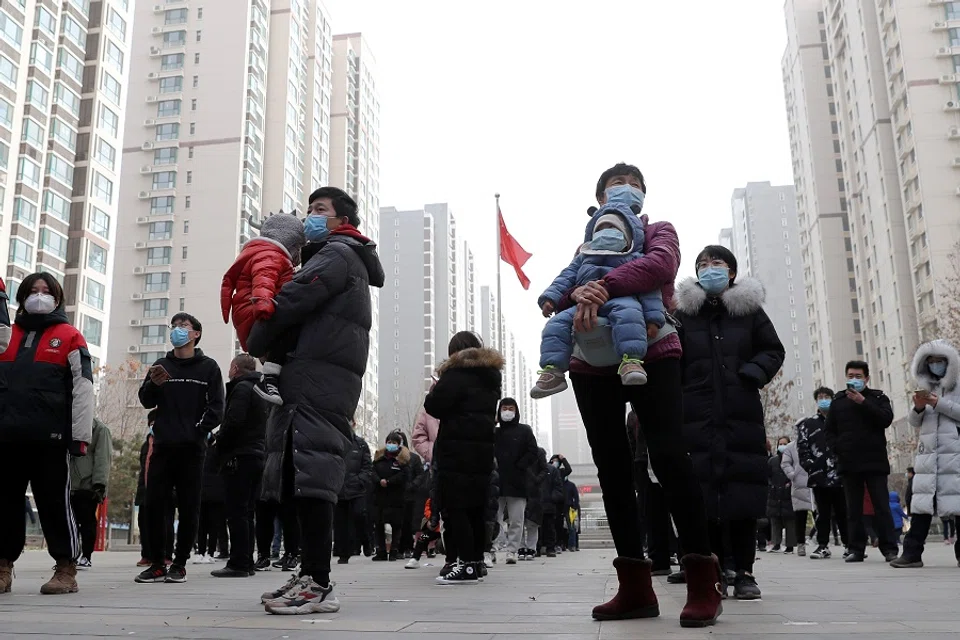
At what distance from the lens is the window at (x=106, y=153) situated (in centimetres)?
Result: 6072

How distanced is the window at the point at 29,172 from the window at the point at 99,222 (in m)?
5.78

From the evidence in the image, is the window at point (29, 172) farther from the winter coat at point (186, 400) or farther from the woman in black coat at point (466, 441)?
the woman in black coat at point (466, 441)

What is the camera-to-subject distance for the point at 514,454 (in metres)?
11.4

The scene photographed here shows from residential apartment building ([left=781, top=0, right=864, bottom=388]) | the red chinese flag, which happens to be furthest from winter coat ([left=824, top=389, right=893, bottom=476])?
residential apartment building ([left=781, top=0, right=864, bottom=388])

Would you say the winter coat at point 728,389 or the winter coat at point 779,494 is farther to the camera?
the winter coat at point 779,494

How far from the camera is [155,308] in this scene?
7625 centimetres

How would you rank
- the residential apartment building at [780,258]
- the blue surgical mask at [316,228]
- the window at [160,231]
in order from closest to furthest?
the blue surgical mask at [316,228], the window at [160,231], the residential apartment building at [780,258]

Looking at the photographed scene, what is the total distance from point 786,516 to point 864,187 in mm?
68659

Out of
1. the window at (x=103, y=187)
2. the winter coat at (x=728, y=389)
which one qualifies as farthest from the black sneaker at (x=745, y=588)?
the window at (x=103, y=187)

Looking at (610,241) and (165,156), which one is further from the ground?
(165,156)

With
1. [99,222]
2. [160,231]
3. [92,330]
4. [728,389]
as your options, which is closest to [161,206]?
[160,231]

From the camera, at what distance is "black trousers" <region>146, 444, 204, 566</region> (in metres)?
7.37

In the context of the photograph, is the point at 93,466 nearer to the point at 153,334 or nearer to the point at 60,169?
the point at 60,169

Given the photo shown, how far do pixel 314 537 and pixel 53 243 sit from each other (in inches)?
2249
